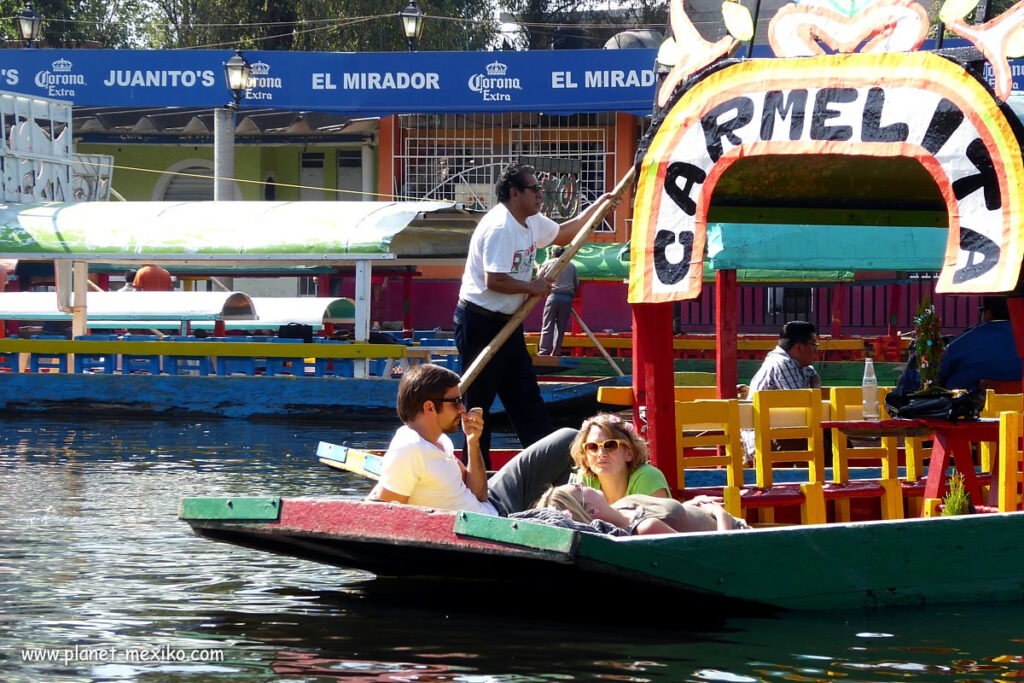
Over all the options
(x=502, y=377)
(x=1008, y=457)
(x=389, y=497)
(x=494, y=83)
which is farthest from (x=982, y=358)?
(x=494, y=83)

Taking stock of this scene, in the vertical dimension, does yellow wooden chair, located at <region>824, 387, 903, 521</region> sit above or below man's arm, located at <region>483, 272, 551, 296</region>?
below

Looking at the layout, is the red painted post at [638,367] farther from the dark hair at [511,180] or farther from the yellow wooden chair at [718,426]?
the dark hair at [511,180]

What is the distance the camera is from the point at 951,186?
7.45 meters

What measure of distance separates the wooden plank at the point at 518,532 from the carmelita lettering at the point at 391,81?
2062 cm

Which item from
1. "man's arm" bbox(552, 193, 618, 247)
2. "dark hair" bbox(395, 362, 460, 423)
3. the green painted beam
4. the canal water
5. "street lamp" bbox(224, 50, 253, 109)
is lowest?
the canal water

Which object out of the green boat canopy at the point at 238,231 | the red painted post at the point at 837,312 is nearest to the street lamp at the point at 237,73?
the green boat canopy at the point at 238,231

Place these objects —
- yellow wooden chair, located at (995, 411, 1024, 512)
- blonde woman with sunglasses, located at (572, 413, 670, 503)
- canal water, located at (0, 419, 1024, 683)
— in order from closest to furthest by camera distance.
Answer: canal water, located at (0, 419, 1024, 683), blonde woman with sunglasses, located at (572, 413, 670, 503), yellow wooden chair, located at (995, 411, 1024, 512)

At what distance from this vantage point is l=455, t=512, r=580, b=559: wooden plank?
6637 mm

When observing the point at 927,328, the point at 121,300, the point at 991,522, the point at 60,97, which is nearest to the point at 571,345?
the point at 121,300

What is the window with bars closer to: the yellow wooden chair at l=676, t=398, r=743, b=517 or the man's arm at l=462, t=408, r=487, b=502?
the yellow wooden chair at l=676, t=398, r=743, b=517

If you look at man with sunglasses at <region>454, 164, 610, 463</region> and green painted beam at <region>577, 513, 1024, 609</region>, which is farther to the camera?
man with sunglasses at <region>454, 164, 610, 463</region>

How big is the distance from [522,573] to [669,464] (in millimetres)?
1611

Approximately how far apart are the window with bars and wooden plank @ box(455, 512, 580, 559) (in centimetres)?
2204

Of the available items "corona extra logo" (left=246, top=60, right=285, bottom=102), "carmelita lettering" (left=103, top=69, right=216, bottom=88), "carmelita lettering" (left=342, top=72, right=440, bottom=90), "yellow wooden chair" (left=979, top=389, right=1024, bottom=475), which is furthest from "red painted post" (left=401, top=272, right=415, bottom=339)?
"yellow wooden chair" (left=979, top=389, right=1024, bottom=475)
